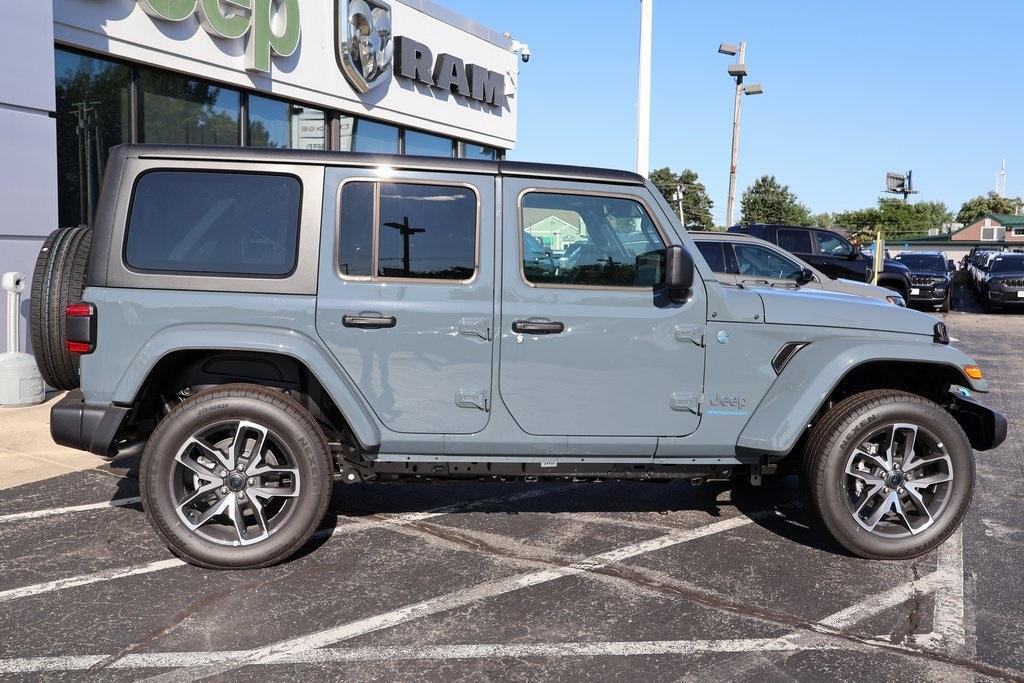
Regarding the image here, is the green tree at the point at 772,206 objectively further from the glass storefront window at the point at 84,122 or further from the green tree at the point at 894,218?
the glass storefront window at the point at 84,122

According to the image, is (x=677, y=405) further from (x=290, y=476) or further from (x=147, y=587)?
(x=147, y=587)

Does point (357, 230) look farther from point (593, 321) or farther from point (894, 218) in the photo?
point (894, 218)

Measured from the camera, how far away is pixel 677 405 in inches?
181

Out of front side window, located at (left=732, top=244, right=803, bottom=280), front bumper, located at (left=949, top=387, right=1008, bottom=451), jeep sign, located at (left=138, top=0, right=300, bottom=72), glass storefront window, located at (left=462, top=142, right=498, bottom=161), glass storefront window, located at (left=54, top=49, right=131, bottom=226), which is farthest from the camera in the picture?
glass storefront window, located at (left=462, top=142, right=498, bottom=161)

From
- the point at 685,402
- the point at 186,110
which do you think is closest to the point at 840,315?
the point at 685,402

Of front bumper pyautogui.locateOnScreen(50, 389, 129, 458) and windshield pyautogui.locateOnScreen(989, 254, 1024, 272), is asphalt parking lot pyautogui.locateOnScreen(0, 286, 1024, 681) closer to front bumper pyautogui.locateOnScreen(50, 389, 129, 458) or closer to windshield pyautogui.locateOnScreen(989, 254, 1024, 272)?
front bumper pyautogui.locateOnScreen(50, 389, 129, 458)

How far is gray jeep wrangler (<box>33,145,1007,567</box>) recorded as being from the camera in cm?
439

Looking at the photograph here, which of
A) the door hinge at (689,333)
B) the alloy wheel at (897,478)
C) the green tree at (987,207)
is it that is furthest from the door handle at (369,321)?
the green tree at (987,207)

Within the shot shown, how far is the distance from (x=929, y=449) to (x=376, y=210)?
10.2 feet

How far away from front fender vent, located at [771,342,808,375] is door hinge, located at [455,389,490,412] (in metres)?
1.47

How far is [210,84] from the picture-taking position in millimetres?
12859

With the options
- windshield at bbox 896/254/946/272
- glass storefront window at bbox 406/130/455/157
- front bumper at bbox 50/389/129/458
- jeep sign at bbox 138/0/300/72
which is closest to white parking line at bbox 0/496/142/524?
front bumper at bbox 50/389/129/458

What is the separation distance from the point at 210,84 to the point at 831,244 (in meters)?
12.2

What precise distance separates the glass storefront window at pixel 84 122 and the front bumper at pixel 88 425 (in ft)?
22.6
